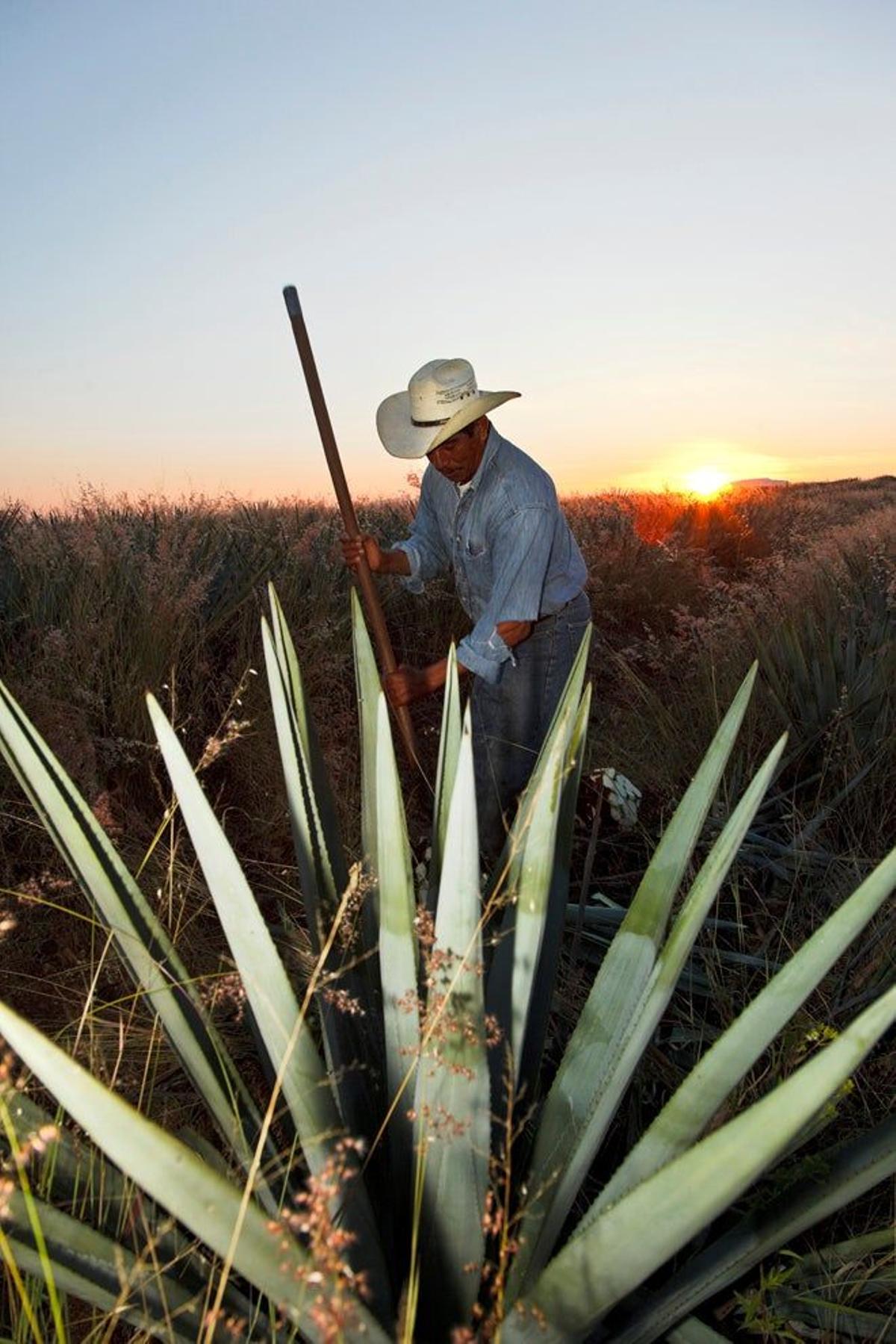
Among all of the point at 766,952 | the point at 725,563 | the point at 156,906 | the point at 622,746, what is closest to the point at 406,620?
the point at 622,746

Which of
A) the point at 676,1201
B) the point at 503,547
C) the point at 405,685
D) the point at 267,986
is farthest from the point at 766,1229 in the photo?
the point at 503,547

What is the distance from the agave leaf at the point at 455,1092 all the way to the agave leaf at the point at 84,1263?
0.92 ft

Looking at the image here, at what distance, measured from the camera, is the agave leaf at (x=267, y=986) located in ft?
3.70

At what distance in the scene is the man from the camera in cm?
315

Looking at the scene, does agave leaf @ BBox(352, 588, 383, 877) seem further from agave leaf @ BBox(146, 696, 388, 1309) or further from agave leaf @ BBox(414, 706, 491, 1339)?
agave leaf @ BBox(414, 706, 491, 1339)

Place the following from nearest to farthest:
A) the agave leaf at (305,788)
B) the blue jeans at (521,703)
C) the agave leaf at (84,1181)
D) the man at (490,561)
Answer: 1. the agave leaf at (84,1181)
2. the agave leaf at (305,788)
3. the man at (490,561)
4. the blue jeans at (521,703)

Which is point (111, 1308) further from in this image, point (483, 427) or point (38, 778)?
point (483, 427)

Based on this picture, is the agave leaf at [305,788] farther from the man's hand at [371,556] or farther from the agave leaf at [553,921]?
the man's hand at [371,556]

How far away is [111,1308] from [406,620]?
5.07 meters

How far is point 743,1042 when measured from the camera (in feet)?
3.63

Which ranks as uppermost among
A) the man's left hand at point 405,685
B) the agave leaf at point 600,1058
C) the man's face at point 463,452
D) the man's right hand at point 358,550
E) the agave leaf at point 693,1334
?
the man's face at point 463,452

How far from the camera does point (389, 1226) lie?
51.1 inches

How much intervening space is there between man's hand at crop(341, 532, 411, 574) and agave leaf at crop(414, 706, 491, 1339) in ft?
7.12

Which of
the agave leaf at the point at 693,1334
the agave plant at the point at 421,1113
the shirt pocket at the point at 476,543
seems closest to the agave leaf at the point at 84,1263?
the agave plant at the point at 421,1113
